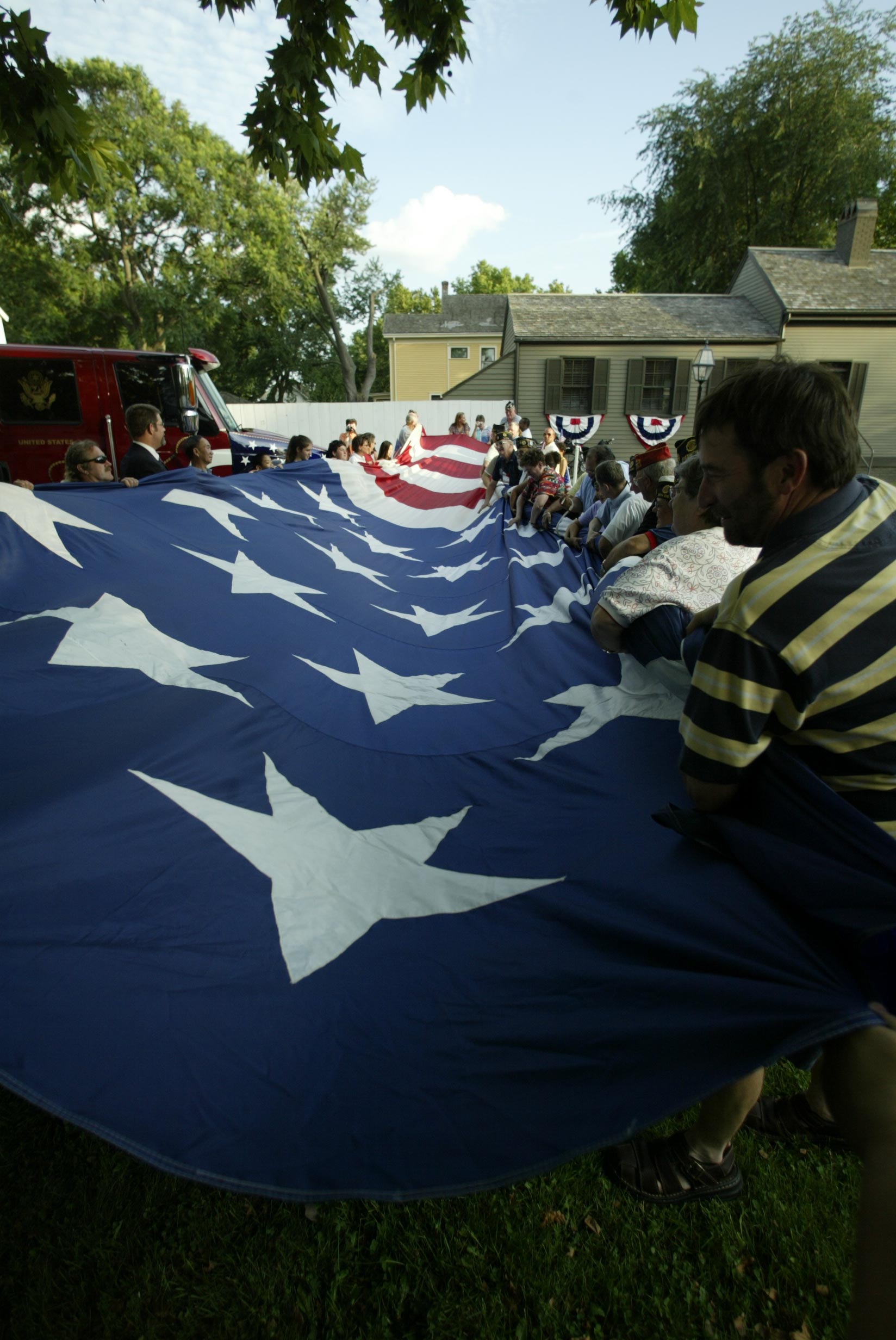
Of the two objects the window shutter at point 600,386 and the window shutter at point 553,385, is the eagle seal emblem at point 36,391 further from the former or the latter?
the window shutter at point 600,386

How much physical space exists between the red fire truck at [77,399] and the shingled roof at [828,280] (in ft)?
60.6

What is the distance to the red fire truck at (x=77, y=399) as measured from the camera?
8328mm

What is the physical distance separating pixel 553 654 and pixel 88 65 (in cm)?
3229

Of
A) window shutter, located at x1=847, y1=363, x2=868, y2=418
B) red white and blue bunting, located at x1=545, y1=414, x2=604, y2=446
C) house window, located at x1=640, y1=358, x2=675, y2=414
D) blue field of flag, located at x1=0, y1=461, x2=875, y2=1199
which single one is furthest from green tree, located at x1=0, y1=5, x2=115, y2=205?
window shutter, located at x1=847, y1=363, x2=868, y2=418

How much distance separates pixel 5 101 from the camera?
120 inches

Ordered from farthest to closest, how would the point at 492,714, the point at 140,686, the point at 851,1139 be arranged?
the point at 492,714
the point at 140,686
the point at 851,1139

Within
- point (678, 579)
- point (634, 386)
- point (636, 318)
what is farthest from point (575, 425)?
point (678, 579)

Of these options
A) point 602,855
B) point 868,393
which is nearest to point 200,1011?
point 602,855

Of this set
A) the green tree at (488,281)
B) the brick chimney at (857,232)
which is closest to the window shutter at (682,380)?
the brick chimney at (857,232)

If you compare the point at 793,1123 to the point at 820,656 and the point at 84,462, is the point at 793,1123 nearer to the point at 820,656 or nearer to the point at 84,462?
the point at 820,656

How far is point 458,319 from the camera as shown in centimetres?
3878

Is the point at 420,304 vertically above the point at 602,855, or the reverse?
the point at 420,304

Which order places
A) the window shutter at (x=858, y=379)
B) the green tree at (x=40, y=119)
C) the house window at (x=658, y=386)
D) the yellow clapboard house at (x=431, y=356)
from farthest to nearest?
the yellow clapboard house at (x=431, y=356) < the house window at (x=658, y=386) < the window shutter at (x=858, y=379) < the green tree at (x=40, y=119)

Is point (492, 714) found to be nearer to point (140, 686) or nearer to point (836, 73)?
point (140, 686)
